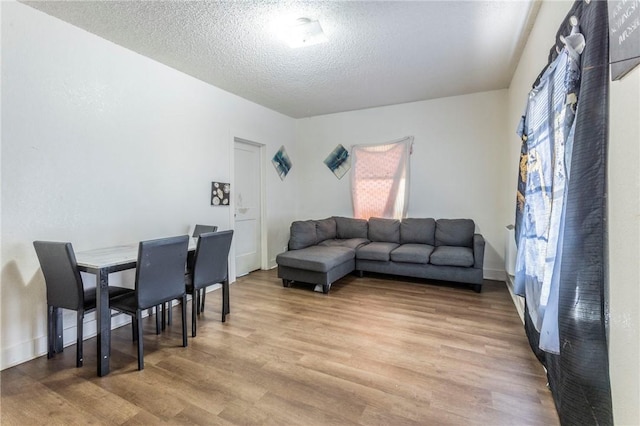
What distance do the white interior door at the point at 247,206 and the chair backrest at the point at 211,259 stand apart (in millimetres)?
1496

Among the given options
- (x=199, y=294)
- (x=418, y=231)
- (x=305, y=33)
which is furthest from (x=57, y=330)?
(x=418, y=231)

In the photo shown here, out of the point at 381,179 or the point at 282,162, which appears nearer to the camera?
the point at 381,179

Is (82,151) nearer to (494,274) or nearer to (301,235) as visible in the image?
(301,235)

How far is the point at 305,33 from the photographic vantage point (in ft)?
7.92

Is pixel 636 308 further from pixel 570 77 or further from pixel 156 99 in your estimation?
pixel 156 99

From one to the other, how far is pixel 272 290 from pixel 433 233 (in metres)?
2.44

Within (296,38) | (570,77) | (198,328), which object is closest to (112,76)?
(296,38)

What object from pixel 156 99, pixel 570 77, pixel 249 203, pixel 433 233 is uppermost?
pixel 156 99

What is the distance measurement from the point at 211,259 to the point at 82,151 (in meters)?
1.41

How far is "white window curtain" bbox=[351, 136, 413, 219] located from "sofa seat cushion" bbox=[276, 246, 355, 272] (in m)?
1.08

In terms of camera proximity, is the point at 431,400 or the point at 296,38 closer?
the point at 431,400

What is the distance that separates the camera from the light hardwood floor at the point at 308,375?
1598 millimetres

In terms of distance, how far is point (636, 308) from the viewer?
96 centimetres

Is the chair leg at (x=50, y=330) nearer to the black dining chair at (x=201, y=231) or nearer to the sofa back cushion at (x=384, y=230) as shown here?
the black dining chair at (x=201, y=231)
